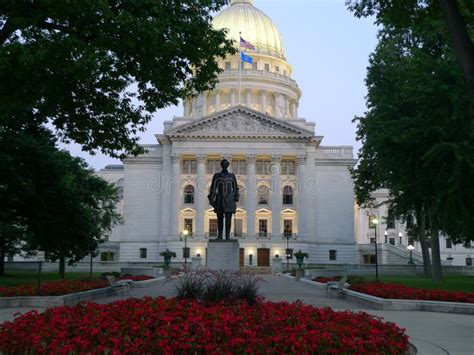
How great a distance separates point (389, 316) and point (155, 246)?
64162 mm

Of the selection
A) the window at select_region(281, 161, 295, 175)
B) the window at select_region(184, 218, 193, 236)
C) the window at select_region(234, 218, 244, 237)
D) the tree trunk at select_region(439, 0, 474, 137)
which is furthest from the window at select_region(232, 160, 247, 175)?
the tree trunk at select_region(439, 0, 474, 137)

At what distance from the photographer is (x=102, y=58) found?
15680 millimetres

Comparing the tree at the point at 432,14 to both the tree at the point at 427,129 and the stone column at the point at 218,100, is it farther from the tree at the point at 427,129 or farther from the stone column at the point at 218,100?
the stone column at the point at 218,100

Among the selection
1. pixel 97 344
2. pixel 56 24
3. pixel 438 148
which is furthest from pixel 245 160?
pixel 97 344

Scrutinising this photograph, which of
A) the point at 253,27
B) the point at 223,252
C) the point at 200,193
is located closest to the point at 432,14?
the point at 223,252

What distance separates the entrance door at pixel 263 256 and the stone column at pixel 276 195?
248 centimetres

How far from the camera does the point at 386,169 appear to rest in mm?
31500

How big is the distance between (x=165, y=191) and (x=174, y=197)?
99.6 inches

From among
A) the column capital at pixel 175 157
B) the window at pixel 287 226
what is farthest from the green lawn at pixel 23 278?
the window at pixel 287 226

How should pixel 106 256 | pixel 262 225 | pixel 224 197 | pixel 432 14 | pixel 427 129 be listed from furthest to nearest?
Result: pixel 106 256 → pixel 262 225 → pixel 427 129 → pixel 224 197 → pixel 432 14

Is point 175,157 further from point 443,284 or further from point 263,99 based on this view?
point 443,284

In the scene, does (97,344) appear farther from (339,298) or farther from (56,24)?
(339,298)

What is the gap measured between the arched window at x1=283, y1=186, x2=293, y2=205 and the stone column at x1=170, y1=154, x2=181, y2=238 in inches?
588

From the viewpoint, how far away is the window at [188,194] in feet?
253
